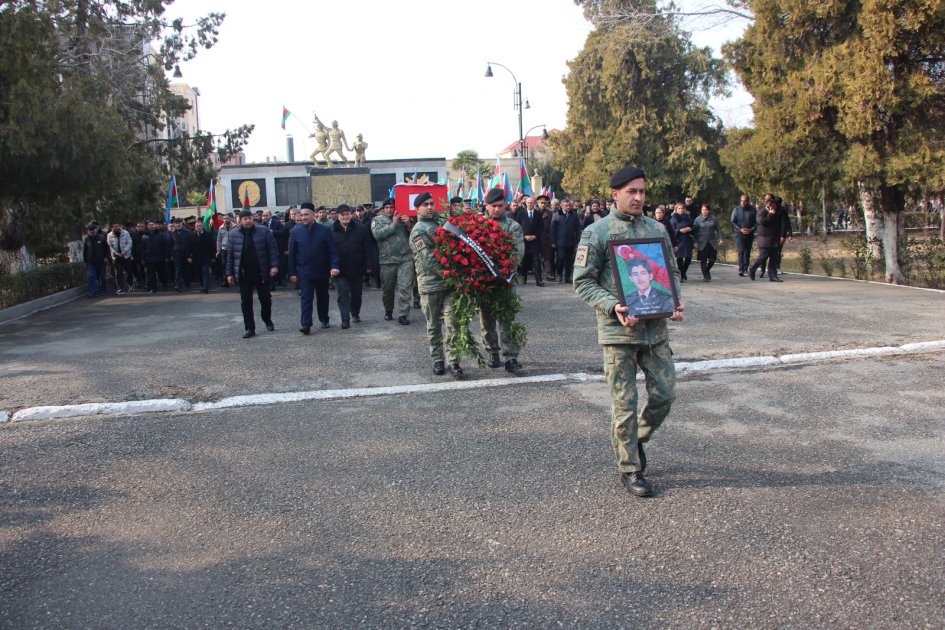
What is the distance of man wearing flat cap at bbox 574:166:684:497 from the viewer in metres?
4.82

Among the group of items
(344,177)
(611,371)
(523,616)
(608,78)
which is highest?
(608,78)

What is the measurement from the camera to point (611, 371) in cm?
490

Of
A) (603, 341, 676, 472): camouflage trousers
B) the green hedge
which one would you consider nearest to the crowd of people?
(603, 341, 676, 472): camouflage trousers

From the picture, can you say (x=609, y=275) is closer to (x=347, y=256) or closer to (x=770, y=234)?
(x=347, y=256)

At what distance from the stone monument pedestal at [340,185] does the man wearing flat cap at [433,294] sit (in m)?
23.1

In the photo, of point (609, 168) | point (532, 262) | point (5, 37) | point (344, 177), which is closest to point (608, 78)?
point (609, 168)

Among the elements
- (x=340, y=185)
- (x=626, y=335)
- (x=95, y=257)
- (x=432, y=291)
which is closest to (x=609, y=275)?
(x=626, y=335)

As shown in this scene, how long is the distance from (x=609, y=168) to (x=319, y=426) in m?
30.0

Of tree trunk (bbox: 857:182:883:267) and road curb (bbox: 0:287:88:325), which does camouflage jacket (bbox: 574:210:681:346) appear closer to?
tree trunk (bbox: 857:182:883:267)

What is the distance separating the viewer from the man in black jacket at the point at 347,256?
1209 centimetres

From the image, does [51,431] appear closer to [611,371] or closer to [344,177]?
[611,371]

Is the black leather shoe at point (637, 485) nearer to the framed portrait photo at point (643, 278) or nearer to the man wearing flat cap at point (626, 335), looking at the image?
the man wearing flat cap at point (626, 335)

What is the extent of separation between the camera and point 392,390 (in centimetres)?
785

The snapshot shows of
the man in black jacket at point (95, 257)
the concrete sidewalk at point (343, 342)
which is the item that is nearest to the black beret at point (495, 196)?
the concrete sidewalk at point (343, 342)
